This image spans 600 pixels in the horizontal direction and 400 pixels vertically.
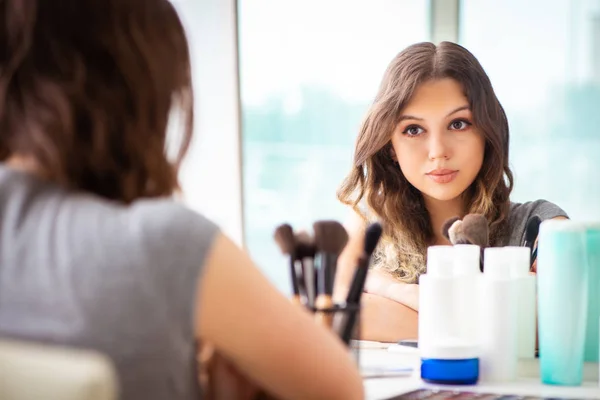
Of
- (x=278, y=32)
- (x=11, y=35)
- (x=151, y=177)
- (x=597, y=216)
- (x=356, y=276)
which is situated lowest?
(x=597, y=216)

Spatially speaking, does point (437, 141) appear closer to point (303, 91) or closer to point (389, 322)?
point (389, 322)

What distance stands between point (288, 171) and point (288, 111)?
0.25 metres

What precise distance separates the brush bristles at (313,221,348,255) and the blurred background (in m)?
2.20

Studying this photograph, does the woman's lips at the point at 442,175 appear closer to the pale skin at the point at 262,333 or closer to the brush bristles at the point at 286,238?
the brush bristles at the point at 286,238

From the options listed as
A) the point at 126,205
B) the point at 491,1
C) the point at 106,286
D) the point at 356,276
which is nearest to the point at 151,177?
the point at 126,205

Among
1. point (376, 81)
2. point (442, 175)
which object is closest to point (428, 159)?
point (442, 175)

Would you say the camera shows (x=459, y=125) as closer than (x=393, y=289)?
No

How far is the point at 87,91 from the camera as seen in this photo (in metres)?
0.79

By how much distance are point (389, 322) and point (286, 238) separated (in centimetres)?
62

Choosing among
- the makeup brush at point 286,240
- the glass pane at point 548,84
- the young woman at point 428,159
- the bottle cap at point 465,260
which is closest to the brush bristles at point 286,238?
the makeup brush at point 286,240

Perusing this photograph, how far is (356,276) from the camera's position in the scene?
929 mm

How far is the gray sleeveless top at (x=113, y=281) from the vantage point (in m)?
0.71

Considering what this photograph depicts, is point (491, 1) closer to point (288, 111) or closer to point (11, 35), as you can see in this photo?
point (288, 111)

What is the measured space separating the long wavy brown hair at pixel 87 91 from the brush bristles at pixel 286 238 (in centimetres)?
19
